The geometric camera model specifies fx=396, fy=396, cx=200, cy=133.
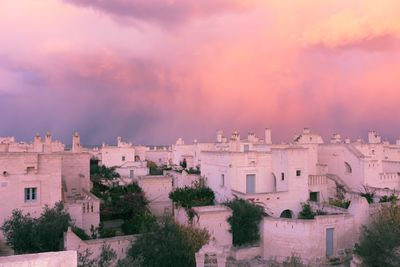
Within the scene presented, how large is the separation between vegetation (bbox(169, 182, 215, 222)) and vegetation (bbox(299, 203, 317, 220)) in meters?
5.93

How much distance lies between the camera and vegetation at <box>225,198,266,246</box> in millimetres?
22078

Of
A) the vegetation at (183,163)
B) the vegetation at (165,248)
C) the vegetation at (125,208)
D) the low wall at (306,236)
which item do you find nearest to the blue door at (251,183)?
the low wall at (306,236)

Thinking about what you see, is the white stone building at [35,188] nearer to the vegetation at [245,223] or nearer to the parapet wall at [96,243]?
the parapet wall at [96,243]

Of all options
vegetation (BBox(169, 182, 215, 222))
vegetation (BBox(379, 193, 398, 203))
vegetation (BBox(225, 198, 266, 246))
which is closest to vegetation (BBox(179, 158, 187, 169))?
vegetation (BBox(169, 182, 215, 222))

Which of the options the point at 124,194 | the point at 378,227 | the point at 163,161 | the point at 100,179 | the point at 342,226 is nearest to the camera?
the point at 378,227

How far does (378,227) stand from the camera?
17906mm

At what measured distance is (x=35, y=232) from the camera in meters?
18.0

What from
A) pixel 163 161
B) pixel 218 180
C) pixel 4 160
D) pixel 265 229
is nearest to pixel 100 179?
pixel 218 180

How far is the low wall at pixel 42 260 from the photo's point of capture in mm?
5820

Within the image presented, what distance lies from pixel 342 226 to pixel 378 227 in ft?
12.8

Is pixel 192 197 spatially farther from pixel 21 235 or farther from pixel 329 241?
pixel 21 235

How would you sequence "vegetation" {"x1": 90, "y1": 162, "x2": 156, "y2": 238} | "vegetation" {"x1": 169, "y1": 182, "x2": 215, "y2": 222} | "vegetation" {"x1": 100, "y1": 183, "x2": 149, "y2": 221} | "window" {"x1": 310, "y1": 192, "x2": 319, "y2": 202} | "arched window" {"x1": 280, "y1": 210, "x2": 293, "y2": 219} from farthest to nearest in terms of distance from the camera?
"window" {"x1": 310, "y1": 192, "x2": 319, "y2": 202}, "arched window" {"x1": 280, "y1": 210, "x2": 293, "y2": 219}, "vegetation" {"x1": 169, "y1": 182, "x2": 215, "y2": 222}, "vegetation" {"x1": 100, "y1": 183, "x2": 149, "y2": 221}, "vegetation" {"x1": 90, "y1": 162, "x2": 156, "y2": 238}

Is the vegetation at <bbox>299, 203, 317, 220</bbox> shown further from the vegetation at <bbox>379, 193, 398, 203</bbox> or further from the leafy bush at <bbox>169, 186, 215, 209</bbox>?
the leafy bush at <bbox>169, 186, 215, 209</bbox>

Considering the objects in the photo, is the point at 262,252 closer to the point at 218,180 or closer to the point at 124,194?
the point at 218,180
